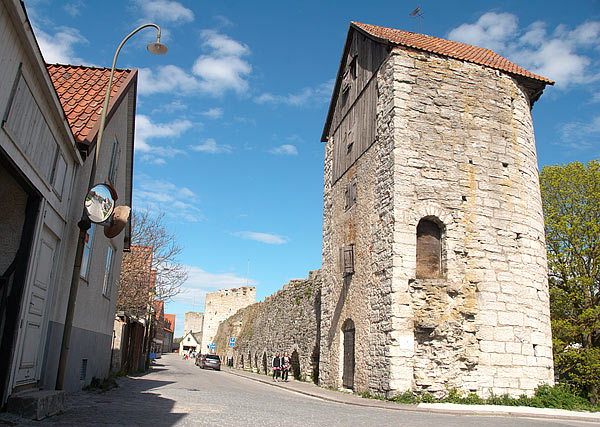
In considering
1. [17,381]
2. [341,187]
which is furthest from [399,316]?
[17,381]

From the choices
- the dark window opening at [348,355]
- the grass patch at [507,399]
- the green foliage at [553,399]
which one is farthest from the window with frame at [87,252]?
the green foliage at [553,399]

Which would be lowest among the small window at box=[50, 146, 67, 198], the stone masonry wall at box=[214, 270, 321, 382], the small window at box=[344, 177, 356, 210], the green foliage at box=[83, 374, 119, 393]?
the green foliage at box=[83, 374, 119, 393]

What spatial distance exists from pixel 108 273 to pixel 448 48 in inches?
525

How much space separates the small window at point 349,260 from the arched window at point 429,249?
2.96 meters

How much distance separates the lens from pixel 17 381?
730 centimetres

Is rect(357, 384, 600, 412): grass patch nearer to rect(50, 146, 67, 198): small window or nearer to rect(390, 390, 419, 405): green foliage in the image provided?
rect(390, 390, 419, 405): green foliage

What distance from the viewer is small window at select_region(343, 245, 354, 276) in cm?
1706

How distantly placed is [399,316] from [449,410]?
9.45 feet

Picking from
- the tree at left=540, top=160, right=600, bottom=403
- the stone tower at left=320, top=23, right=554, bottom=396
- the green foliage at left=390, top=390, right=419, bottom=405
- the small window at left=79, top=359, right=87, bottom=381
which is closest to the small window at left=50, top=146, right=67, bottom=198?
the small window at left=79, top=359, right=87, bottom=381

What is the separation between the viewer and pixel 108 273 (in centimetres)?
1522

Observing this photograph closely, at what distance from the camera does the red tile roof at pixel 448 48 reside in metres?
16.2

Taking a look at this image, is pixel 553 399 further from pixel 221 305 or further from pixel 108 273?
pixel 221 305

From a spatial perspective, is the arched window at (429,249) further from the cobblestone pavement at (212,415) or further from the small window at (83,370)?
the small window at (83,370)

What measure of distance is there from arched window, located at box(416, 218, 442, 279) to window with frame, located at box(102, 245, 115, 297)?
9.11 m
